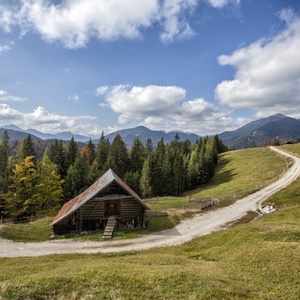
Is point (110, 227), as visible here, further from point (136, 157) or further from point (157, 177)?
point (136, 157)

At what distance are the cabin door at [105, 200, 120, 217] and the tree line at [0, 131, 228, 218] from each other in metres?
23.7

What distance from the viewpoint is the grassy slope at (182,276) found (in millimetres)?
Answer: 10094

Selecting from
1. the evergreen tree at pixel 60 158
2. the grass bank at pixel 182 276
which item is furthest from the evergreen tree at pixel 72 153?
the grass bank at pixel 182 276

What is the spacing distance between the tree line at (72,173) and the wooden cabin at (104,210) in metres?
21.9

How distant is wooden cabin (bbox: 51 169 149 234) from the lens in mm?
32219

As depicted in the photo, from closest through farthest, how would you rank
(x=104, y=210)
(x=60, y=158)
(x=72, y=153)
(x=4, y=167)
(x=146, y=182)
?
(x=104, y=210) < (x=146, y=182) < (x=60, y=158) < (x=4, y=167) < (x=72, y=153)

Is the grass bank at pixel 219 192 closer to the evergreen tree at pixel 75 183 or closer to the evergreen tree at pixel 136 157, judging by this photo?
the evergreen tree at pixel 75 183

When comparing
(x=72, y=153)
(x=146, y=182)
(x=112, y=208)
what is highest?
(x=72, y=153)

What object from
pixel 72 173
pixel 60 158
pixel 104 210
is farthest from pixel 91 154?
pixel 104 210

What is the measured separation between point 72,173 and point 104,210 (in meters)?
36.6

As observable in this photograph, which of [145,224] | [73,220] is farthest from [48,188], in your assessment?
[145,224]

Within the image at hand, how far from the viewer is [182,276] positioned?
12.3 metres

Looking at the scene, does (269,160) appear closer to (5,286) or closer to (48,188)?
(48,188)

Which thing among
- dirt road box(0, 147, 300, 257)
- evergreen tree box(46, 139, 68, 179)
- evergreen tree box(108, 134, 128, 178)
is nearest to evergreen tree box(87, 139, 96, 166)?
evergreen tree box(108, 134, 128, 178)
